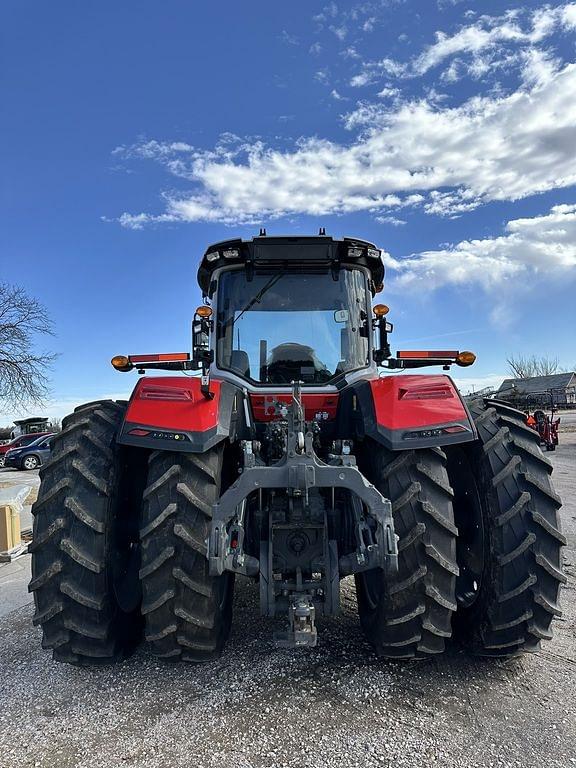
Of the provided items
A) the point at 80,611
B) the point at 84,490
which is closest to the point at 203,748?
the point at 80,611

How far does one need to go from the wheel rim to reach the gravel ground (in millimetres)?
390

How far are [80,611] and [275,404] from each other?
5.62ft

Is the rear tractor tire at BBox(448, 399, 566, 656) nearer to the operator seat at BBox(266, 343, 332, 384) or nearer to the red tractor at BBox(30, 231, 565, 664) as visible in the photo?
the red tractor at BBox(30, 231, 565, 664)

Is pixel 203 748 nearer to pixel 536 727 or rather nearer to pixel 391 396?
pixel 536 727

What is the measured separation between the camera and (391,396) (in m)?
3.00

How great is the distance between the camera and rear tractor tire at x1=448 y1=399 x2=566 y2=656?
9.25 feet

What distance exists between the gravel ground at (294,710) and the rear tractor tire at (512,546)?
24 centimetres

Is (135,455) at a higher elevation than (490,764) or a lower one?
higher

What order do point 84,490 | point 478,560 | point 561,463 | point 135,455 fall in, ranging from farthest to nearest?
point 561,463 < point 135,455 < point 478,560 < point 84,490

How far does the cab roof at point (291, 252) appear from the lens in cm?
376

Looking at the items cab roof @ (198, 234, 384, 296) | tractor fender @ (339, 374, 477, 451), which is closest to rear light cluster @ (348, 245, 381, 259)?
cab roof @ (198, 234, 384, 296)

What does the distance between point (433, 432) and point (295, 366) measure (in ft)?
4.32

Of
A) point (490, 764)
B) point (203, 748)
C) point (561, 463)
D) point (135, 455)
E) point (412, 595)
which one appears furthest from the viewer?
point (561, 463)

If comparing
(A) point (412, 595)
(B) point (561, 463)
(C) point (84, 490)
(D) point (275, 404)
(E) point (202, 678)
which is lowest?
(B) point (561, 463)
